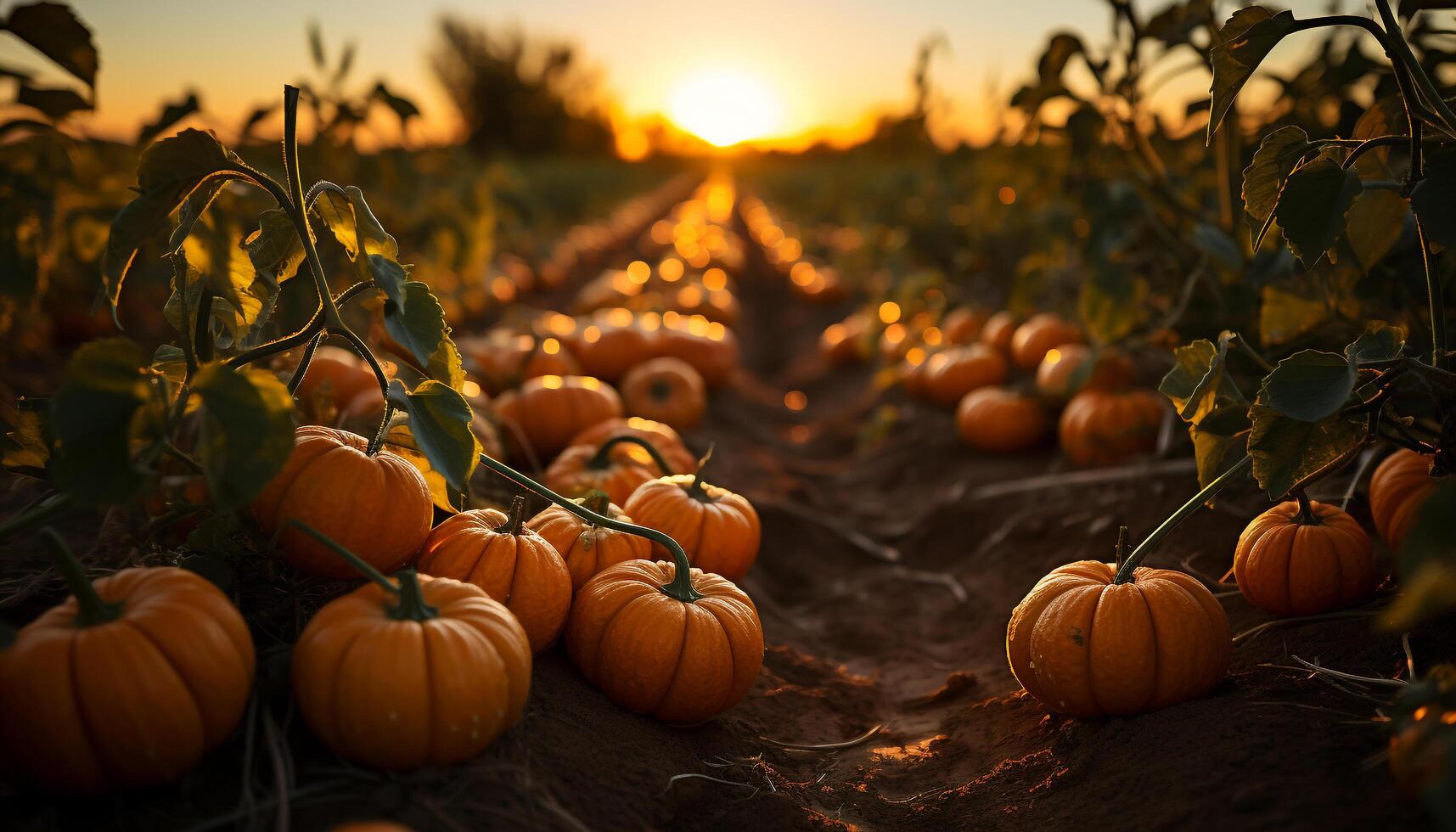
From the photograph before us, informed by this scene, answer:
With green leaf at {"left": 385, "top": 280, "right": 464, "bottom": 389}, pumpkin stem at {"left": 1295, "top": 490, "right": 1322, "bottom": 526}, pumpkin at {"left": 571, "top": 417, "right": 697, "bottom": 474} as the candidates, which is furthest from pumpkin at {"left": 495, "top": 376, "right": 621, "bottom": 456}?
pumpkin stem at {"left": 1295, "top": 490, "right": 1322, "bottom": 526}

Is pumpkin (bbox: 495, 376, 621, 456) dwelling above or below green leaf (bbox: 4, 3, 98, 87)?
below

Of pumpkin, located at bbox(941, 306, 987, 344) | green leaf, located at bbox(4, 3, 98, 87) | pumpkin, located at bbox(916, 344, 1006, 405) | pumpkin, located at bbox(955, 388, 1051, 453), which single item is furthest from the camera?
pumpkin, located at bbox(941, 306, 987, 344)

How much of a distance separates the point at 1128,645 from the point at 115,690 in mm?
2288

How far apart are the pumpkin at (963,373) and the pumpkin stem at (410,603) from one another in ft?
17.0

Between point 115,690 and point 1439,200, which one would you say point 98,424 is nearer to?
point 115,690

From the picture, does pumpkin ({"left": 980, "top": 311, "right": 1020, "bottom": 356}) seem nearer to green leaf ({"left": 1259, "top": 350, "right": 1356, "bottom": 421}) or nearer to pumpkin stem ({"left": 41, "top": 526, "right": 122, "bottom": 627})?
green leaf ({"left": 1259, "top": 350, "right": 1356, "bottom": 421})

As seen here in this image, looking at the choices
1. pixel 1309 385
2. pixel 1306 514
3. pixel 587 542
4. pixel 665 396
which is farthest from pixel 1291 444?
pixel 665 396

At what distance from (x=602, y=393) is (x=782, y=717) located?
2.46m

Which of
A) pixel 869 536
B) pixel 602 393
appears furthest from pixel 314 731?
pixel 869 536

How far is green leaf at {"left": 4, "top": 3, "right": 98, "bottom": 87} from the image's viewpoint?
2.60 meters

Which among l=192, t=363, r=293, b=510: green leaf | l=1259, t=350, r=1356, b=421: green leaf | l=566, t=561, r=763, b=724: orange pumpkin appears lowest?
l=566, t=561, r=763, b=724: orange pumpkin

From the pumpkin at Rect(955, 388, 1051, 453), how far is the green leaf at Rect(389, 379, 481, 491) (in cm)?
403

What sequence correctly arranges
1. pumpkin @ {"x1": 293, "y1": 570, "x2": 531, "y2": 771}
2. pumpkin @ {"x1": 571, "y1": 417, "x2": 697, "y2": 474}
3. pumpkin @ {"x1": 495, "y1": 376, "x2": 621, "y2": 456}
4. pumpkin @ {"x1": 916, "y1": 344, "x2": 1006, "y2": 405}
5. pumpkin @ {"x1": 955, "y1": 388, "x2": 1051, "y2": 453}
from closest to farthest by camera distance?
pumpkin @ {"x1": 293, "y1": 570, "x2": 531, "y2": 771} → pumpkin @ {"x1": 571, "y1": 417, "x2": 697, "y2": 474} → pumpkin @ {"x1": 495, "y1": 376, "x2": 621, "y2": 456} → pumpkin @ {"x1": 955, "y1": 388, "x2": 1051, "y2": 453} → pumpkin @ {"x1": 916, "y1": 344, "x2": 1006, "y2": 405}

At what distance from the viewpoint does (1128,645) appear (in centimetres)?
245
